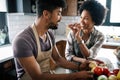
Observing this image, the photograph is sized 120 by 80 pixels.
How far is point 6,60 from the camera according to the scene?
5.32 ft

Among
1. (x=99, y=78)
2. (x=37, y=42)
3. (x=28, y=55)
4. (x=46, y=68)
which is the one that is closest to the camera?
(x=99, y=78)

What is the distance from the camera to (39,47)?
4.03 ft

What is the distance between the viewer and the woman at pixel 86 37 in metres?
1.57

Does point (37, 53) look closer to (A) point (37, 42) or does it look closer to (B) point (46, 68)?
(A) point (37, 42)

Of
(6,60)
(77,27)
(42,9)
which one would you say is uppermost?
(42,9)

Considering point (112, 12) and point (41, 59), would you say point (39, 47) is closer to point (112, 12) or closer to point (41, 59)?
point (41, 59)

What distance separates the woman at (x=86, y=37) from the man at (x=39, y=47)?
0.72ft

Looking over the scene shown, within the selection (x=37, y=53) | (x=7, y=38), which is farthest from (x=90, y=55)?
(x=7, y=38)

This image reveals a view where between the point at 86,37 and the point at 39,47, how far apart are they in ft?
2.19

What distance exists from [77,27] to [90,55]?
326 mm

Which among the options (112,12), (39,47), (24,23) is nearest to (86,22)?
(39,47)

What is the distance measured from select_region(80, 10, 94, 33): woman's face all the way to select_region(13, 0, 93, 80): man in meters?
0.40

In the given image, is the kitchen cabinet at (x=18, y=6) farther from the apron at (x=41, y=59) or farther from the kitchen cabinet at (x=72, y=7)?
the apron at (x=41, y=59)

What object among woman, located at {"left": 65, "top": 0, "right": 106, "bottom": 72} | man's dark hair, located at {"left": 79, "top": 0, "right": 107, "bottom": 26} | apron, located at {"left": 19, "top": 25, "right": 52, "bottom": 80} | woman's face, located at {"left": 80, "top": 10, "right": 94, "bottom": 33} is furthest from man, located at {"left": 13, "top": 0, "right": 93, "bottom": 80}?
man's dark hair, located at {"left": 79, "top": 0, "right": 107, "bottom": 26}
